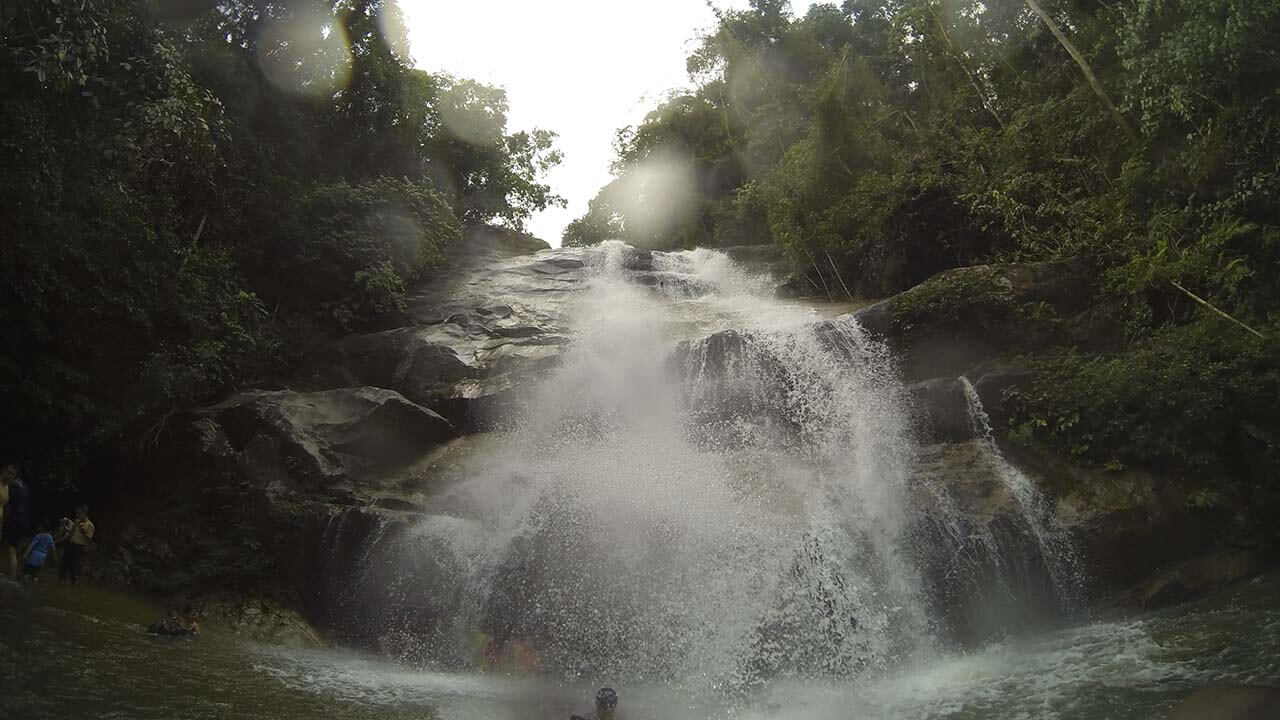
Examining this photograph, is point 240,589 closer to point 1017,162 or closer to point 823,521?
point 823,521

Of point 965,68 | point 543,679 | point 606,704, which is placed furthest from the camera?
point 965,68

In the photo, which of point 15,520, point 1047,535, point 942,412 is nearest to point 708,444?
point 942,412

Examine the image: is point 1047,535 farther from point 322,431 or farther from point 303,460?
point 322,431

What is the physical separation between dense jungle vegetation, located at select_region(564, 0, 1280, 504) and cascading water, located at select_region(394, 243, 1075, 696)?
318 centimetres

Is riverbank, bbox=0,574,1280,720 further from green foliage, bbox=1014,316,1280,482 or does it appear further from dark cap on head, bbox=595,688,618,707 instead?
green foliage, bbox=1014,316,1280,482

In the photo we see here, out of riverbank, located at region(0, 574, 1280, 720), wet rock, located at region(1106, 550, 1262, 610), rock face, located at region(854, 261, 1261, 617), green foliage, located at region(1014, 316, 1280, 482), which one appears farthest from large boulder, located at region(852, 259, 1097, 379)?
riverbank, located at region(0, 574, 1280, 720)

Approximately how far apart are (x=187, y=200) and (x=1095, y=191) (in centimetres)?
2023

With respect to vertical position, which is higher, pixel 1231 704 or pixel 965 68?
pixel 965 68

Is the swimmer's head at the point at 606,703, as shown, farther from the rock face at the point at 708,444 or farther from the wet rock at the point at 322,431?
the wet rock at the point at 322,431

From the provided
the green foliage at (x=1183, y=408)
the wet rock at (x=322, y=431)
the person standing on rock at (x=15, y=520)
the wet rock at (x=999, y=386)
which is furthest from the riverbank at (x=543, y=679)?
the wet rock at (x=999, y=386)

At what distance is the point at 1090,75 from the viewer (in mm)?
15391

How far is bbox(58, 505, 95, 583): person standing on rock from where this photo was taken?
10.7 meters

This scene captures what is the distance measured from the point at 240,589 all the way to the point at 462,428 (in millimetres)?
4903

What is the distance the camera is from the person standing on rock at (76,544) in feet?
35.2
